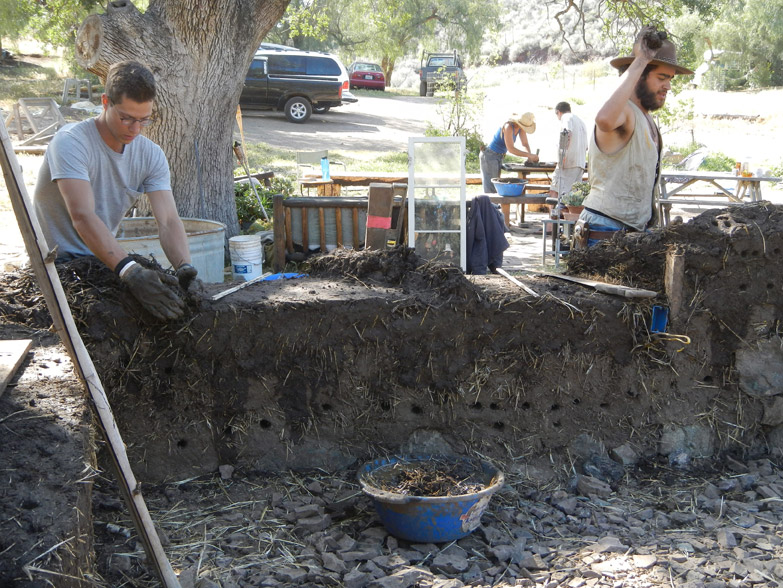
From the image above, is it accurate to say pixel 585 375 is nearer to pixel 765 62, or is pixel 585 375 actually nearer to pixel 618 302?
pixel 618 302

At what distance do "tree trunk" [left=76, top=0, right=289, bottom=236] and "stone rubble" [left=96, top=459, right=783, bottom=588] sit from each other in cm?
473

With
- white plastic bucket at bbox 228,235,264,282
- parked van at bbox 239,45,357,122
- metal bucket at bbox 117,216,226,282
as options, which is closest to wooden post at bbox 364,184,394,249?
white plastic bucket at bbox 228,235,264,282

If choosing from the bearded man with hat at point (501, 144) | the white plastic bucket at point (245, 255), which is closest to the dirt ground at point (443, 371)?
the white plastic bucket at point (245, 255)

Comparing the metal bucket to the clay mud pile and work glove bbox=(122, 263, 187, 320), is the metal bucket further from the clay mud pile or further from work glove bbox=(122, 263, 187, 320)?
work glove bbox=(122, 263, 187, 320)

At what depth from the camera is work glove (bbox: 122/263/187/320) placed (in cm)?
367

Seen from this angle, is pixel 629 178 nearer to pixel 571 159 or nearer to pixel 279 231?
pixel 279 231

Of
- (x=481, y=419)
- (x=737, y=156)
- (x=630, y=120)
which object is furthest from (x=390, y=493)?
(x=737, y=156)

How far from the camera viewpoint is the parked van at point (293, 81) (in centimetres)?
2061

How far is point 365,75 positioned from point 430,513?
98.7ft

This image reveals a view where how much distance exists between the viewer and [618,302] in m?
4.60

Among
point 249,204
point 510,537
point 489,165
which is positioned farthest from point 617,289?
point 489,165

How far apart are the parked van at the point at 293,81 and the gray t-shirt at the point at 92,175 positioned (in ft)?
56.6

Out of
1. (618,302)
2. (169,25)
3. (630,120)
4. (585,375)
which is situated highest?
(169,25)

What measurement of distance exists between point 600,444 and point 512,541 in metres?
1.17
